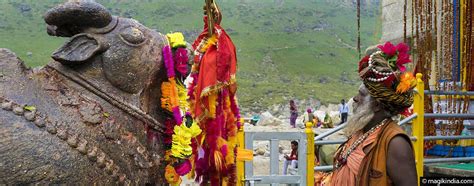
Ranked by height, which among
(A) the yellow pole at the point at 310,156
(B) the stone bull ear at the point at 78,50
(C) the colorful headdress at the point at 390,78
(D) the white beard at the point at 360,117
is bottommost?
(A) the yellow pole at the point at 310,156

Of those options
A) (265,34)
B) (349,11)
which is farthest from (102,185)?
(349,11)

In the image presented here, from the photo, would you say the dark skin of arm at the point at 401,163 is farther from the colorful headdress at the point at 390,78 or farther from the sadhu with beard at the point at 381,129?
the colorful headdress at the point at 390,78

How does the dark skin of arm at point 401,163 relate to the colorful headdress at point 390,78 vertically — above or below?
below

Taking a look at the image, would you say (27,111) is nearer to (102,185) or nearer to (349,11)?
(102,185)

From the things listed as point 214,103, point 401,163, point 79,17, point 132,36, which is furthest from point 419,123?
point 79,17

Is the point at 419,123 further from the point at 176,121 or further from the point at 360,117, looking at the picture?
the point at 176,121

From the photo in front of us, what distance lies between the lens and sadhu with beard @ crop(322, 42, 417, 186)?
9.32 ft

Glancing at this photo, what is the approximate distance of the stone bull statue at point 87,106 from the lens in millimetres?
2244

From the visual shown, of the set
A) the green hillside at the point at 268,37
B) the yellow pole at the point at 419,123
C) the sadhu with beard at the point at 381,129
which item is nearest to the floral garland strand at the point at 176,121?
the sadhu with beard at the point at 381,129

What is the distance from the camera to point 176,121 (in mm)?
2816

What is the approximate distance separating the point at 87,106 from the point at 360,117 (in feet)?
5.05

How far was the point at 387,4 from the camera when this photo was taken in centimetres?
1035

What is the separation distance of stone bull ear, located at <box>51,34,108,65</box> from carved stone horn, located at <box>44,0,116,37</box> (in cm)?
8

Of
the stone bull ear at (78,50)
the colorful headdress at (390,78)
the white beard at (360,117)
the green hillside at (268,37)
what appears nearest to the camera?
the stone bull ear at (78,50)
